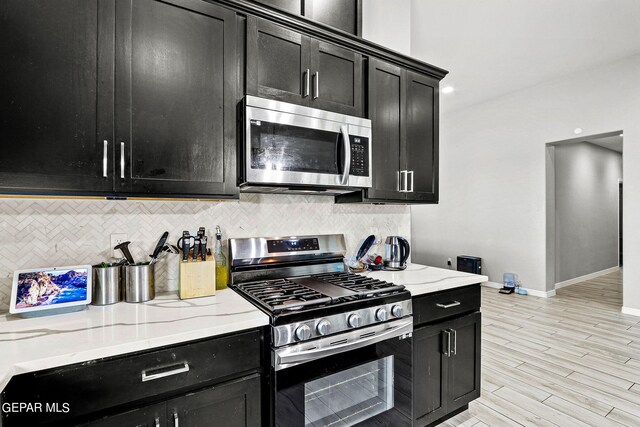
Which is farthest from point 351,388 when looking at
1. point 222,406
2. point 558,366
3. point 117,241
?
point 558,366

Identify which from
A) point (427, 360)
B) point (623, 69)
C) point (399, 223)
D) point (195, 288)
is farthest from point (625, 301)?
point (195, 288)

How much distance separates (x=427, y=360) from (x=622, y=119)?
15.3ft

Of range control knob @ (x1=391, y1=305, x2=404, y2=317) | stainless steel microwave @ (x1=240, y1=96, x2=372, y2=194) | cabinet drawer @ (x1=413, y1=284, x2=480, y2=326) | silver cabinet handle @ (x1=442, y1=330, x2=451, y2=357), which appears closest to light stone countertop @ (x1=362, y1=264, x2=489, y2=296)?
cabinet drawer @ (x1=413, y1=284, x2=480, y2=326)

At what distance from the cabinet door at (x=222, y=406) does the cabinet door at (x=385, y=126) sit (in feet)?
4.22

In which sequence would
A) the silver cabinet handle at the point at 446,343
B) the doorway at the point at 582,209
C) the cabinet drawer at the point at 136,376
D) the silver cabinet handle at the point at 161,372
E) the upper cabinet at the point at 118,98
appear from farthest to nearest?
the doorway at the point at 582,209 → the silver cabinet handle at the point at 446,343 → the upper cabinet at the point at 118,98 → the silver cabinet handle at the point at 161,372 → the cabinet drawer at the point at 136,376

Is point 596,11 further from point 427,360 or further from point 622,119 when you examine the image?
point 427,360

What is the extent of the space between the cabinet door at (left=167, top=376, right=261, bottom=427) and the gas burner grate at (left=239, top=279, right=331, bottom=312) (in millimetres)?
295

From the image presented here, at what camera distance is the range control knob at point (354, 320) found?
1.49 m

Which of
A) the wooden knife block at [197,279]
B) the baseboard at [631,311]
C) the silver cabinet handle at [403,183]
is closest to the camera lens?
the wooden knife block at [197,279]

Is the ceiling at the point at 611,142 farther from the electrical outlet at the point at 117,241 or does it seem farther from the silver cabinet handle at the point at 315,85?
the electrical outlet at the point at 117,241

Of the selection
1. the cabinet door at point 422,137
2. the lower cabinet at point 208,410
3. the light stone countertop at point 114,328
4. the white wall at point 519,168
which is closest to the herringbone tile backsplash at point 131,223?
the light stone countertop at point 114,328

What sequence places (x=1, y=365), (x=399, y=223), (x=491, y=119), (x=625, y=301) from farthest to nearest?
(x=491, y=119)
(x=625, y=301)
(x=399, y=223)
(x=1, y=365)

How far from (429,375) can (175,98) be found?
199 centimetres

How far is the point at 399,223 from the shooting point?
2.66 m
